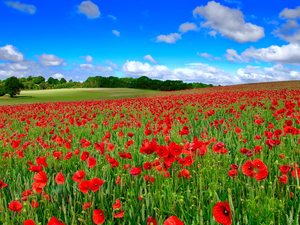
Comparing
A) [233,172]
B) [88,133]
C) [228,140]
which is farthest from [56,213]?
[88,133]

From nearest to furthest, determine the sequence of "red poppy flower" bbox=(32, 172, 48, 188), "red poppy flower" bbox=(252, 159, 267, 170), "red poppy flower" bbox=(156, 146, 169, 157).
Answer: "red poppy flower" bbox=(252, 159, 267, 170) < "red poppy flower" bbox=(32, 172, 48, 188) < "red poppy flower" bbox=(156, 146, 169, 157)

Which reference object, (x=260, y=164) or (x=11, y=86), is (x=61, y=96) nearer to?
(x=11, y=86)

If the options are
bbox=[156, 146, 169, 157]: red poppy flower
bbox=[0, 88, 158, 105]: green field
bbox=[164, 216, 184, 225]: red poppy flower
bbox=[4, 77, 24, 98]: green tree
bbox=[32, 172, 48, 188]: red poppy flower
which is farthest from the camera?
bbox=[4, 77, 24, 98]: green tree

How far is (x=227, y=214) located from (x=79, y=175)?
1023 mm

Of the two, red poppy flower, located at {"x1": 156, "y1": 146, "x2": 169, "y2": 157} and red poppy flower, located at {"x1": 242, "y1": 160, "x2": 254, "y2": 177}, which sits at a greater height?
red poppy flower, located at {"x1": 156, "y1": 146, "x2": 169, "y2": 157}

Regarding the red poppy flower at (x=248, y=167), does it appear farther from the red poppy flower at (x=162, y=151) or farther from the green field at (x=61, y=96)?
the green field at (x=61, y=96)

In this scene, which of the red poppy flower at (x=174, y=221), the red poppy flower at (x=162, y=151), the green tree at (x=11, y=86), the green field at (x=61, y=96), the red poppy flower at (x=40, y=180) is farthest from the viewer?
the green tree at (x=11, y=86)

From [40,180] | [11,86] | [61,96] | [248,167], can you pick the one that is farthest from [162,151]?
[11,86]

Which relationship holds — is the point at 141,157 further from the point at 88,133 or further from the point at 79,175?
the point at 88,133

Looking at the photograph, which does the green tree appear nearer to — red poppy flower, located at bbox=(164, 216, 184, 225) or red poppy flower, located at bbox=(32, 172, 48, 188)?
red poppy flower, located at bbox=(32, 172, 48, 188)

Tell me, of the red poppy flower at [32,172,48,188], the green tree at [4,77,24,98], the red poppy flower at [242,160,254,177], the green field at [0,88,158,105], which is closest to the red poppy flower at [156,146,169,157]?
the red poppy flower at [242,160,254,177]

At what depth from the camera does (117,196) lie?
1917 millimetres

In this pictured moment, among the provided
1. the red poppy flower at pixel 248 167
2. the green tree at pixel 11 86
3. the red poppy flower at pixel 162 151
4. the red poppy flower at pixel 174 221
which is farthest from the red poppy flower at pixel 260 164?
the green tree at pixel 11 86

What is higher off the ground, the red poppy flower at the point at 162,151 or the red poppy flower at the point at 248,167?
the red poppy flower at the point at 162,151
